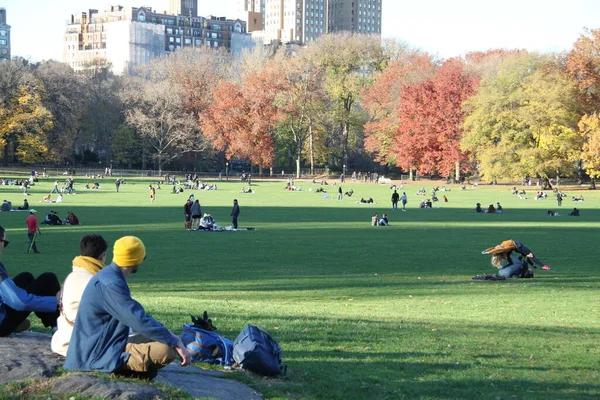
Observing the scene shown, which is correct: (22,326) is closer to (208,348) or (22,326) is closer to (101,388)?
(208,348)

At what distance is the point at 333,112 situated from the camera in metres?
106

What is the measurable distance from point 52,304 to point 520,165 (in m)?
77.0

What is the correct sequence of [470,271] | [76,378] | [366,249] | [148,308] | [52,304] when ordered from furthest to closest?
[366,249], [470,271], [148,308], [52,304], [76,378]

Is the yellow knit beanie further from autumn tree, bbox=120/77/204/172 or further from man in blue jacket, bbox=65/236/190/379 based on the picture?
autumn tree, bbox=120/77/204/172

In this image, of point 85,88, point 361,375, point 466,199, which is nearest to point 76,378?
point 361,375

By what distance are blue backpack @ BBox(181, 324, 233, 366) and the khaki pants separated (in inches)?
58.2

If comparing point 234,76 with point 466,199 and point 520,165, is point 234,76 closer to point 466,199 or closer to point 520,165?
point 520,165

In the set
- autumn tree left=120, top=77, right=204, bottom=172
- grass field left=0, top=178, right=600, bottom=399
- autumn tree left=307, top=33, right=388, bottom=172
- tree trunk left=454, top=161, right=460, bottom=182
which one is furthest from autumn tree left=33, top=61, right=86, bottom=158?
grass field left=0, top=178, right=600, bottom=399

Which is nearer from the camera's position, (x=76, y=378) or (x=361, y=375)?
(x=76, y=378)

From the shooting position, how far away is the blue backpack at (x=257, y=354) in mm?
8070

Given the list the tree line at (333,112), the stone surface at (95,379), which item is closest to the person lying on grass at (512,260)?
the stone surface at (95,379)

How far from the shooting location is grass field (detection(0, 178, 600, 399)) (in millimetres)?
8555

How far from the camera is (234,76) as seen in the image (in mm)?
119062

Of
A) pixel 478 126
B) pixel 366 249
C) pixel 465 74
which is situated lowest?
pixel 366 249
